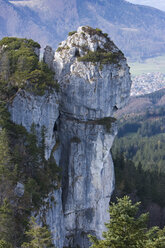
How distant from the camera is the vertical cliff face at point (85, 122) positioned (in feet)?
102

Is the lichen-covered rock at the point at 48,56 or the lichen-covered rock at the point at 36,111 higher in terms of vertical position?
the lichen-covered rock at the point at 48,56

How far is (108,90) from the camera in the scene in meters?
31.6

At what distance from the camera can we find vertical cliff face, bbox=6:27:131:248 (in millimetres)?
31016

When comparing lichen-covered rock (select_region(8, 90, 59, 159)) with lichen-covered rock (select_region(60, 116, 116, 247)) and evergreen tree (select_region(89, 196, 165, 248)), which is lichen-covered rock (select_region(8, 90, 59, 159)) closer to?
lichen-covered rock (select_region(60, 116, 116, 247))

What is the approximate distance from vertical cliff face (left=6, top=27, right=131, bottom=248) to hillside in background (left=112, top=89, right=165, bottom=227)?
31.8ft

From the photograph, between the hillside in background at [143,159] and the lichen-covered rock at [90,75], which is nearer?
the lichen-covered rock at [90,75]

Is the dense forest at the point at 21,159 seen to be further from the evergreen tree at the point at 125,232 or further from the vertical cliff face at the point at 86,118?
the evergreen tree at the point at 125,232

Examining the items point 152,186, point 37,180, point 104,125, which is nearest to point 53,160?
point 37,180

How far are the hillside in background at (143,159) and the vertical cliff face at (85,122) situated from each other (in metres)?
9.68

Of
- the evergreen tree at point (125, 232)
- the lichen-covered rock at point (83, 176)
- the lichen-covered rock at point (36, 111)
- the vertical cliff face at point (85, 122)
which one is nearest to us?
the evergreen tree at point (125, 232)

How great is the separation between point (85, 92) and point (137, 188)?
21371 mm

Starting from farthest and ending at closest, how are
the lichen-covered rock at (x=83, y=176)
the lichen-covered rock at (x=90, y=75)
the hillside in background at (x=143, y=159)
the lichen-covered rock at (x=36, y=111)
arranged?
the hillside in background at (x=143, y=159), the lichen-covered rock at (x=83, y=176), the lichen-covered rock at (x=90, y=75), the lichen-covered rock at (x=36, y=111)

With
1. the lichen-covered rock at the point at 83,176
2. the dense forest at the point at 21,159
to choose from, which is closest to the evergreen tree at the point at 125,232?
the dense forest at the point at 21,159

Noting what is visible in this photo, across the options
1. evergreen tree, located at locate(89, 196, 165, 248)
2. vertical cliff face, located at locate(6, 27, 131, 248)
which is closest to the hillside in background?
vertical cliff face, located at locate(6, 27, 131, 248)
